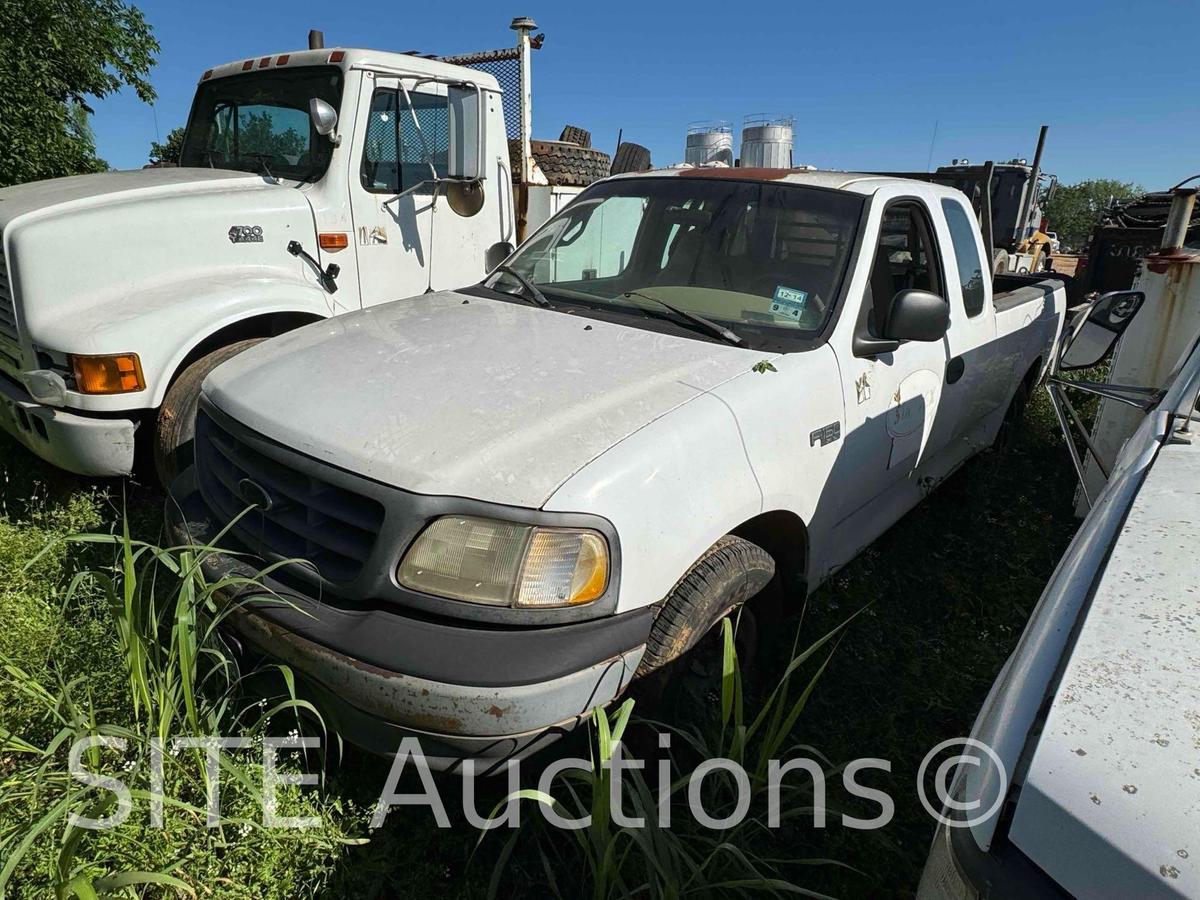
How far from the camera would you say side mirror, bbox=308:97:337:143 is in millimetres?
3734

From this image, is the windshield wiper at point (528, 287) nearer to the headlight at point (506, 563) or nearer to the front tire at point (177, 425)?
the front tire at point (177, 425)

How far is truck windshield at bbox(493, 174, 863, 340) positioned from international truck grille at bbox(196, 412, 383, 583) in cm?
131

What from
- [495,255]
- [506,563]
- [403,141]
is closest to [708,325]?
[506,563]

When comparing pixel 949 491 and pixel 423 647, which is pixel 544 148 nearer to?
pixel 949 491

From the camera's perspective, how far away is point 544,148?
256 inches

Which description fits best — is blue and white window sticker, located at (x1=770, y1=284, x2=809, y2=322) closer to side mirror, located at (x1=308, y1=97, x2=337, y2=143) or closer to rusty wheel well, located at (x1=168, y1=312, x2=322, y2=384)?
rusty wheel well, located at (x1=168, y1=312, x2=322, y2=384)

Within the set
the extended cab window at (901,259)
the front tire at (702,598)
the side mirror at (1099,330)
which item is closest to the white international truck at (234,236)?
the extended cab window at (901,259)

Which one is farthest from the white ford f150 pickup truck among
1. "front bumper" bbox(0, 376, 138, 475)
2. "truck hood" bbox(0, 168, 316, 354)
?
"truck hood" bbox(0, 168, 316, 354)

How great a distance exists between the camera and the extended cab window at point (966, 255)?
3.42m

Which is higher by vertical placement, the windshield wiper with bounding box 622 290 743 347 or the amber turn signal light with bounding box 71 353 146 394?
the windshield wiper with bounding box 622 290 743 347

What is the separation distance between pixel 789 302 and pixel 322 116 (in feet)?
8.73

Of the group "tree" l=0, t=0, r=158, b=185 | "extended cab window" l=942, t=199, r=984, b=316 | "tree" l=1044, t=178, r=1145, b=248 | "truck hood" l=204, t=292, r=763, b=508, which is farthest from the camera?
"tree" l=1044, t=178, r=1145, b=248

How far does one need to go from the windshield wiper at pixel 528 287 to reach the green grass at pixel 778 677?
1528 mm

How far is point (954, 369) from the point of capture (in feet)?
10.6
